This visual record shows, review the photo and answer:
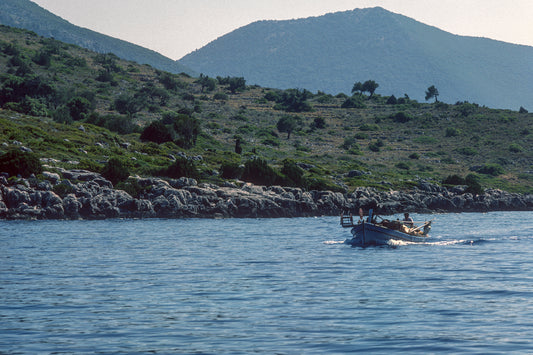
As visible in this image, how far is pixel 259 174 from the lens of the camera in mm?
72875

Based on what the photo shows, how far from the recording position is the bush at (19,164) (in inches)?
2188

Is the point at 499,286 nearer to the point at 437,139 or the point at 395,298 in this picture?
the point at 395,298

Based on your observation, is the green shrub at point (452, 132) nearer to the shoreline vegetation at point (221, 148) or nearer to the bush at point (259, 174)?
the shoreline vegetation at point (221, 148)

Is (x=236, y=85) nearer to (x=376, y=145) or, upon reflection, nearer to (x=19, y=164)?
(x=376, y=145)

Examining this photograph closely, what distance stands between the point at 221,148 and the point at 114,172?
36174mm

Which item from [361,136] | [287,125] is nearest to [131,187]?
[287,125]

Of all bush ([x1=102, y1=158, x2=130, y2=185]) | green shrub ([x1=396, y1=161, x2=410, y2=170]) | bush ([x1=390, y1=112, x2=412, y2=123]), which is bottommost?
bush ([x1=102, y1=158, x2=130, y2=185])

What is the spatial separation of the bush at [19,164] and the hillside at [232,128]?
15.9 ft

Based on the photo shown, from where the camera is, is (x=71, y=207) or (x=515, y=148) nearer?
(x=71, y=207)

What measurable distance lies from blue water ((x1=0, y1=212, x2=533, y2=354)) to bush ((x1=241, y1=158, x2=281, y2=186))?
30.6 meters

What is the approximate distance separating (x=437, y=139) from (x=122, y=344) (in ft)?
401

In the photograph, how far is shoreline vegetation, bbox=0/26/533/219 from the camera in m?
59.1

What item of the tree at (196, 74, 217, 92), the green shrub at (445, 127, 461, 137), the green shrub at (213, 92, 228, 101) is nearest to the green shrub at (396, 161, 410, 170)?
the green shrub at (445, 127, 461, 137)

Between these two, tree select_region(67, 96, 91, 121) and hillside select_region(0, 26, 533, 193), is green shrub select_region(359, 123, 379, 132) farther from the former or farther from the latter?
tree select_region(67, 96, 91, 121)
